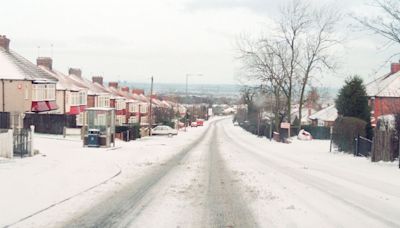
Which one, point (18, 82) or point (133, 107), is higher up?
point (18, 82)

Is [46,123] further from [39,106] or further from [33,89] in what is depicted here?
[33,89]

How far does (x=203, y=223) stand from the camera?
10266 millimetres

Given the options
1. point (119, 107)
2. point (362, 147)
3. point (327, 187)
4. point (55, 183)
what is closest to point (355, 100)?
point (362, 147)

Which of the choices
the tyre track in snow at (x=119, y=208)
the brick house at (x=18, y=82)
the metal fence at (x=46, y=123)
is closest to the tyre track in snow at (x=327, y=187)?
the tyre track in snow at (x=119, y=208)

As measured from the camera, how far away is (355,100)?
34.1m

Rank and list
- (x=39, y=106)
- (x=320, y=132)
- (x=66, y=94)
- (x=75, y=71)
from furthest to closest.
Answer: (x=75, y=71) < (x=320, y=132) < (x=66, y=94) < (x=39, y=106)

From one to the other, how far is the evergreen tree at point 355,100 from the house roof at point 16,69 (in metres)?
25.3

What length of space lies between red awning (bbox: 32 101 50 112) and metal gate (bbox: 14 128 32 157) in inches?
1102

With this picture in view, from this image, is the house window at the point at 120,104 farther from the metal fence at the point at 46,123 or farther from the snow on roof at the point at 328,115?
the metal fence at the point at 46,123

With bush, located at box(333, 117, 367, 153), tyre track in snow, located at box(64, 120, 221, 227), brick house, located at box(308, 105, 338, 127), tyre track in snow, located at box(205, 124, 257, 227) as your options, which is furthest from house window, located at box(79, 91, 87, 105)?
tyre track in snow, located at box(64, 120, 221, 227)

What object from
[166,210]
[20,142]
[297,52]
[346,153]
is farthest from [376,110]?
[166,210]

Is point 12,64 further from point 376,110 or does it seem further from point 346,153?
point 376,110

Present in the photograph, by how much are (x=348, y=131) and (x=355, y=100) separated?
4229 mm

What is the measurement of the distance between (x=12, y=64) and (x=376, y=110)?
3464 centimetres
